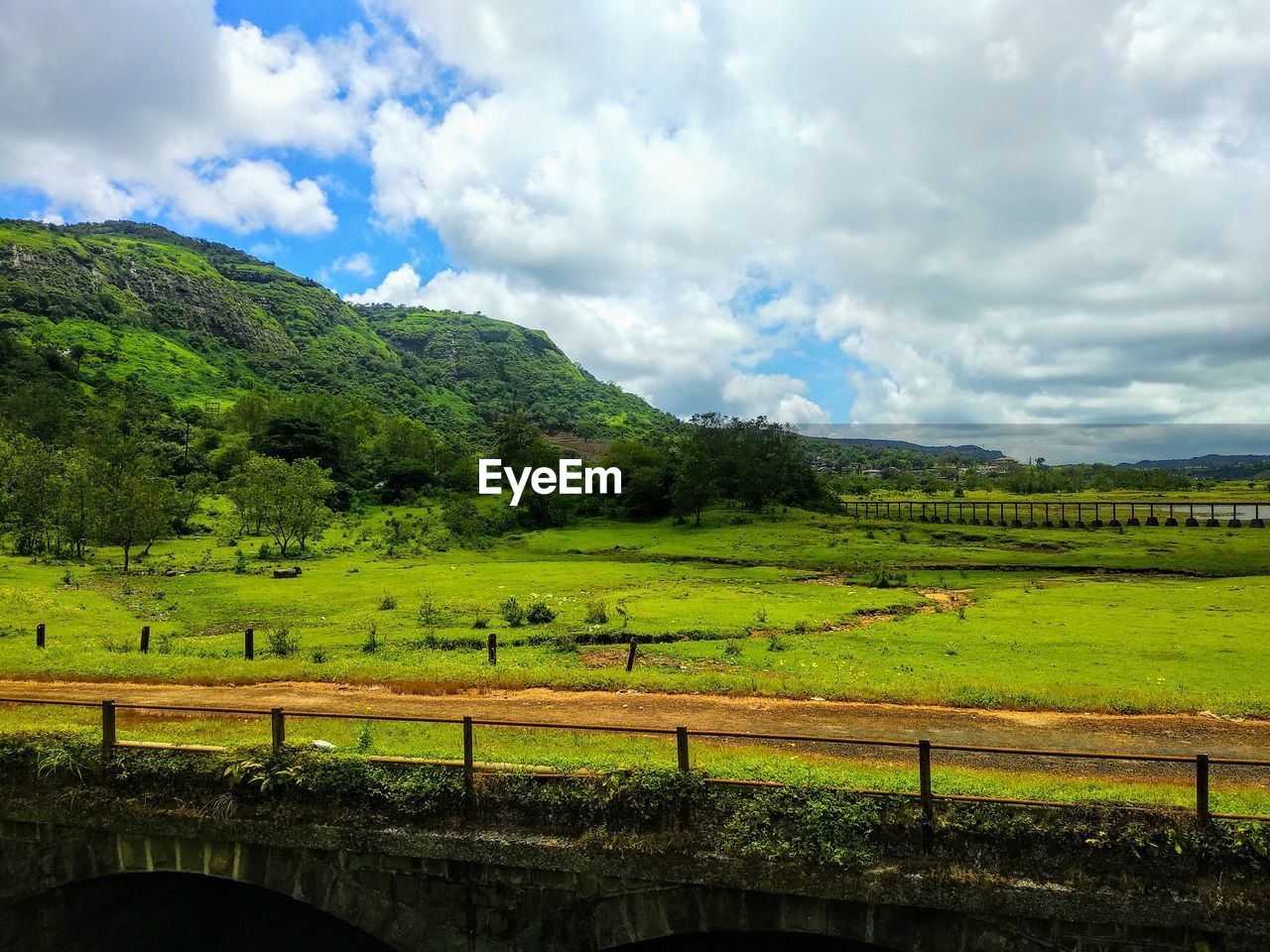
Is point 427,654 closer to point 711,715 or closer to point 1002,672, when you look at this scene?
point 711,715

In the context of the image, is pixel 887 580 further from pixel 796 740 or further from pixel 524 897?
pixel 524 897

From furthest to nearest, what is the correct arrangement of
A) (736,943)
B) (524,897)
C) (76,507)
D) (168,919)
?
1. (76,507)
2. (168,919)
3. (736,943)
4. (524,897)

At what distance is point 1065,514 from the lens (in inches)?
4540

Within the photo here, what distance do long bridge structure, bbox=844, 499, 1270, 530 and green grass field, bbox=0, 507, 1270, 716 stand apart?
19100 millimetres

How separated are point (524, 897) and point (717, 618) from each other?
980 inches

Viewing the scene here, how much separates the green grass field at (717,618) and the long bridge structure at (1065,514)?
62.7 ft

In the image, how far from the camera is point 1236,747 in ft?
54.7

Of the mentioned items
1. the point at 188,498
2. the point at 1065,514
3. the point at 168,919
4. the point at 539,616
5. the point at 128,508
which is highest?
the point at 188,498

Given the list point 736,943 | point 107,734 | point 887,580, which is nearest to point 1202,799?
point 736,943

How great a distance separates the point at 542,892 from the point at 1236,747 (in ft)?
54.6

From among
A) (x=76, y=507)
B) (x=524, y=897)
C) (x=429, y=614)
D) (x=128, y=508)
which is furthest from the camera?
(x=76, y=507)

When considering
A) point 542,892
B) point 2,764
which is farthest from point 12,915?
point 542,892

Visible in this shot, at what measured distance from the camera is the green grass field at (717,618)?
73.8 ft

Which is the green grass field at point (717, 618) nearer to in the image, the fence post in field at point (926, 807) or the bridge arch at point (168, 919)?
the bridge arch at point (168, 919)
